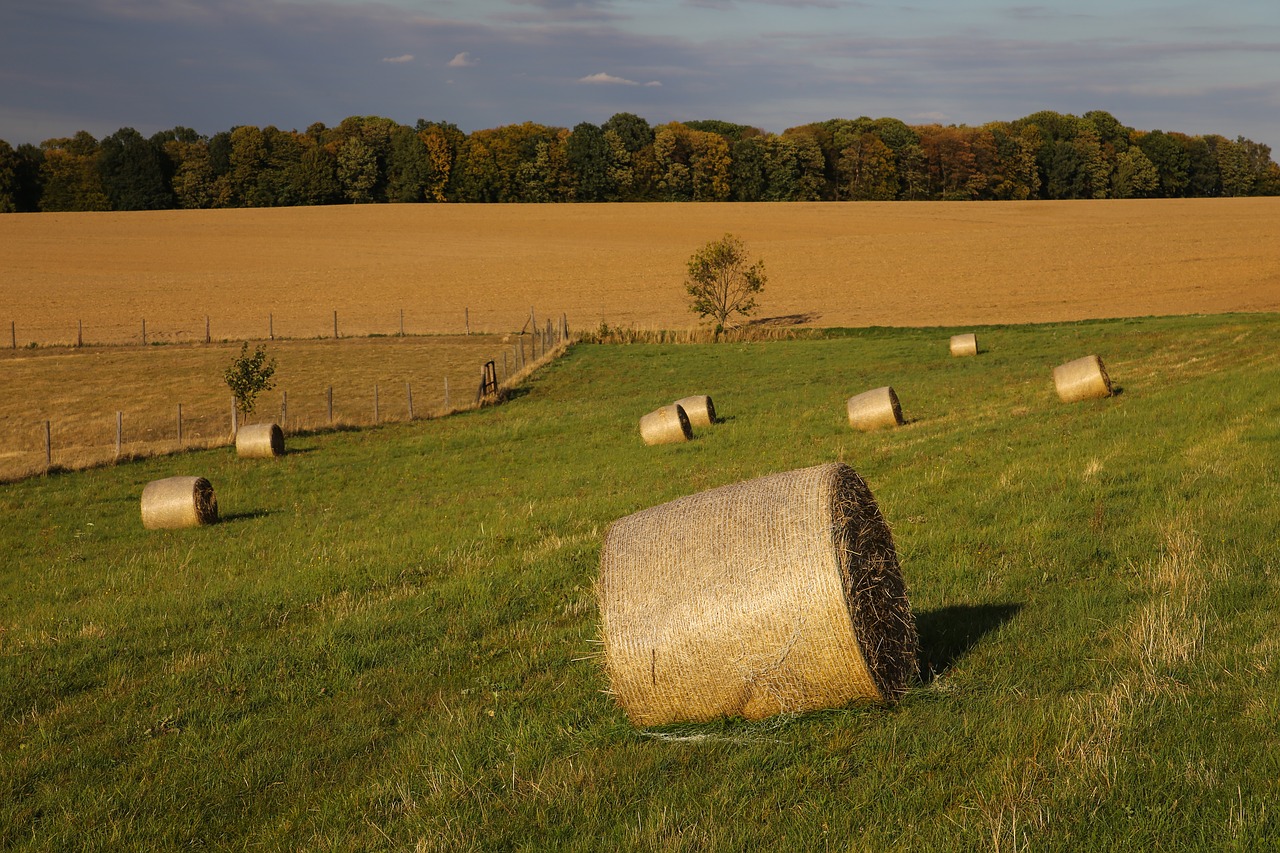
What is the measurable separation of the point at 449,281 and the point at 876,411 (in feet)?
177

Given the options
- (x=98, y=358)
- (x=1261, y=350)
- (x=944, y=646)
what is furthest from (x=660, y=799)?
(x=98, y=358)

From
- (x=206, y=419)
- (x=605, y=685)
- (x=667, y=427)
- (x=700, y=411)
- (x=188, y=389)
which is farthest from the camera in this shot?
(x=188, y=389)

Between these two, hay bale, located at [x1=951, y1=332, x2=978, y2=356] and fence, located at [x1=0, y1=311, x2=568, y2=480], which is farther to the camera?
hay bale, located at [x1=951, y1=332, x2=978, y2=356]

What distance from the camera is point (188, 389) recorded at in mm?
39719

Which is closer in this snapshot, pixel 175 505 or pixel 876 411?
pixel 175 505

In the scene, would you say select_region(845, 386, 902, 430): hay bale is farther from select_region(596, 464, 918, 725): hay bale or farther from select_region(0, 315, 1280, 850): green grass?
select_region(596, 464, 918, 725): hay bale

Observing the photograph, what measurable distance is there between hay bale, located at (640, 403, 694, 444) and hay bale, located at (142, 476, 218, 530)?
884 centimetres

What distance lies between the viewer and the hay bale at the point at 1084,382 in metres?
20.8

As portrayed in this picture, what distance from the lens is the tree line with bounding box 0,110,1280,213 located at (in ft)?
375

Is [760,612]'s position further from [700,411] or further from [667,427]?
[700,411]

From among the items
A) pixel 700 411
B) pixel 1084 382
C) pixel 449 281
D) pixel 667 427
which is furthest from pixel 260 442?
pixel 449 281

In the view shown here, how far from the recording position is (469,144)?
117188 millimetres

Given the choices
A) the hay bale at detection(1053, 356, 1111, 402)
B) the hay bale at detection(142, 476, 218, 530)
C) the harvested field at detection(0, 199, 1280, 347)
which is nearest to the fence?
the hay bale at detection(142, 476, 218, 530)

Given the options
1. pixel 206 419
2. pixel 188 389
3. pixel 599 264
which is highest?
pixel 599 264
